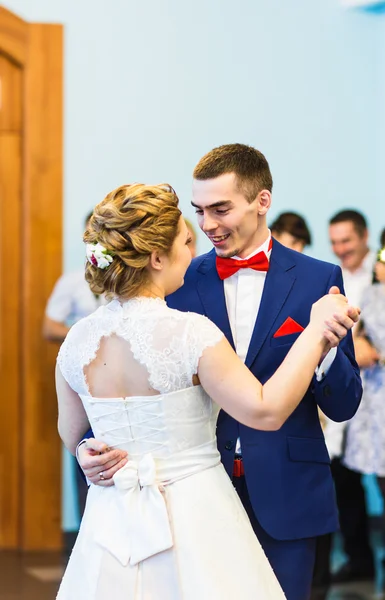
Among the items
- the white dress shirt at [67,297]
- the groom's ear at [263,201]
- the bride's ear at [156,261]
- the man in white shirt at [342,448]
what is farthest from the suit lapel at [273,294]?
the white dress shirt at [67,297]

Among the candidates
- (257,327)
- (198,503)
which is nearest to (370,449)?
(257,327)

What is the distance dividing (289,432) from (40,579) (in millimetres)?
2631

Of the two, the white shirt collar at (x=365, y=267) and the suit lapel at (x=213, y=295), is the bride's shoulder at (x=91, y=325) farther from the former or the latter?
the white shirt collar at (x=365, y=267)

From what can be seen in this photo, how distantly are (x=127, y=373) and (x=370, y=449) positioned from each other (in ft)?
9.44

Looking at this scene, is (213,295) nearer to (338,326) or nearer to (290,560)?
(338,326)

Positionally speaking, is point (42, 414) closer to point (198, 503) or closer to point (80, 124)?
point (80, 124)

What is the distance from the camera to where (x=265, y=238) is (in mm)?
2678

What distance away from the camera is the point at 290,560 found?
2.50 metres

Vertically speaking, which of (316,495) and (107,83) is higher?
(107,83)

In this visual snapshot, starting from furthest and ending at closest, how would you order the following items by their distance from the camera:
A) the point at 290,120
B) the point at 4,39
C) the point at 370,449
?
the point at 290,120 → the point at 4,39 → the point at 370,449

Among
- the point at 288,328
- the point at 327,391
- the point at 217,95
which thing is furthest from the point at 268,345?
the point at 217,95

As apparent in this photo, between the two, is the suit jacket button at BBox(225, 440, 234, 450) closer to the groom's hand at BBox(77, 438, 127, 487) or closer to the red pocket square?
the red pocket square

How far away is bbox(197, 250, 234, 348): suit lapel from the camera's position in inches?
101

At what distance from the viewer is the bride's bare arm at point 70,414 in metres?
2.31
